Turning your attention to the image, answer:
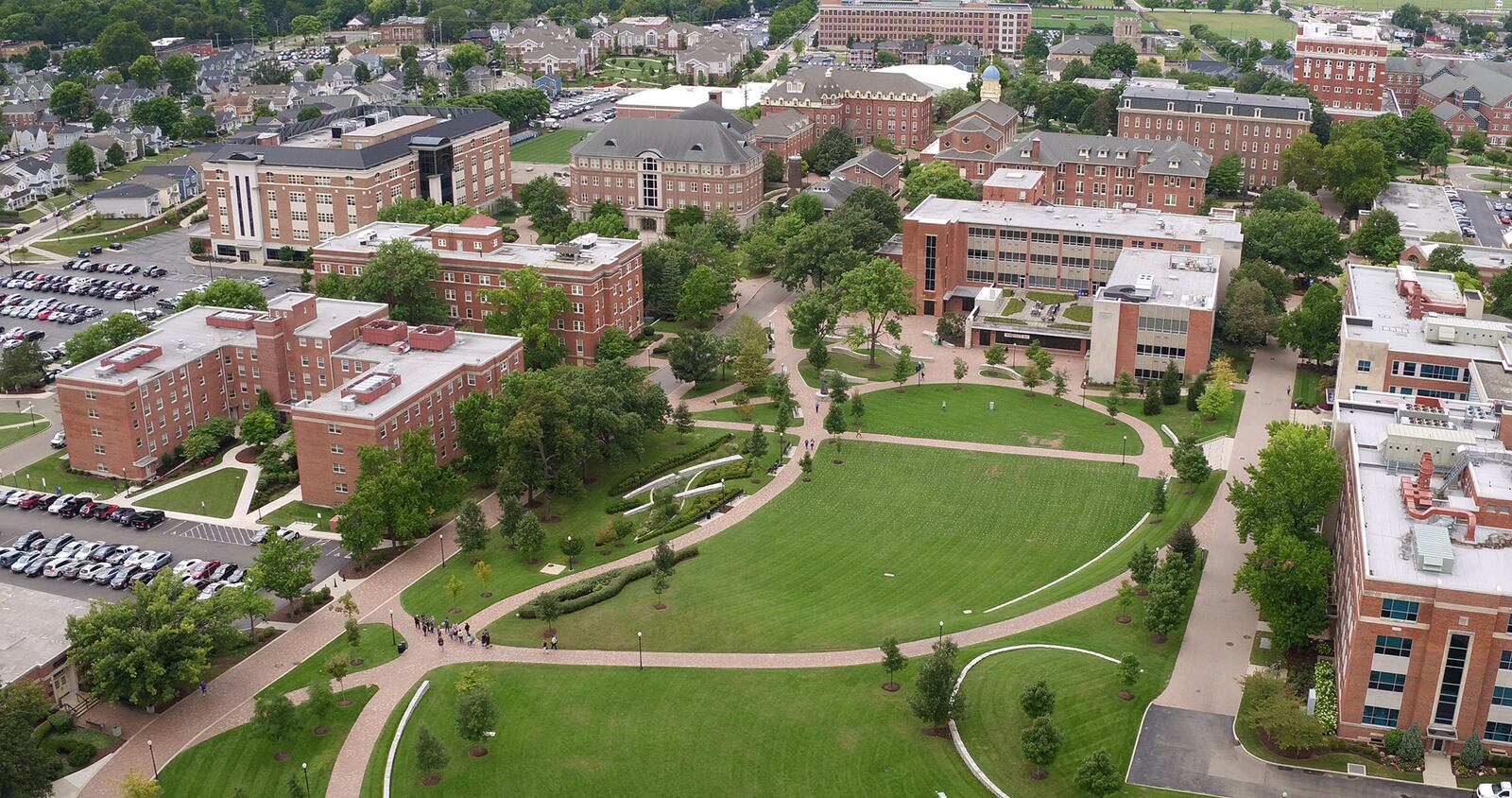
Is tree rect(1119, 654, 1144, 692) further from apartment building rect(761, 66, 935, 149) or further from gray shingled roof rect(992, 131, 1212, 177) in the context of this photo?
apartment building rect(761, 66, 935, 149)

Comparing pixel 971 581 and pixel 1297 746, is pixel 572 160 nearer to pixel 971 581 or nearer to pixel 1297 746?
pixel 971 581

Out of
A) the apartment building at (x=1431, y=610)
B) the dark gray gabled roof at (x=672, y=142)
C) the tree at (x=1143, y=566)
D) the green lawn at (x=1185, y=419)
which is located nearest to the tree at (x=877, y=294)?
the green lawn at (x=1185, y=419)

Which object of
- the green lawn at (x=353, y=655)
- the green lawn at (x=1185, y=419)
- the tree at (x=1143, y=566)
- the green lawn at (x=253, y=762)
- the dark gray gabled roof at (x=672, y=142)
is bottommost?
the green lawn at (x=253, y=762)

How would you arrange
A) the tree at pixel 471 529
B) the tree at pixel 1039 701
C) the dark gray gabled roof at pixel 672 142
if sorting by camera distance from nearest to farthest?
the tree at pixel 1039 701 → the tree at pixel 471 529 → the dark gray gabled roof at pixel 672 142

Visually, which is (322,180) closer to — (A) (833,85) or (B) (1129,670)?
(A) (833,85)

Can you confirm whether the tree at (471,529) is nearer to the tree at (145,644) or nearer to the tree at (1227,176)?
the tree at (145,644)

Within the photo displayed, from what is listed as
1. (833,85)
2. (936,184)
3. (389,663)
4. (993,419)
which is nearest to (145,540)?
(389,663)

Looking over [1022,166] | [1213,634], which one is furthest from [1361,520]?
[1022,166]
